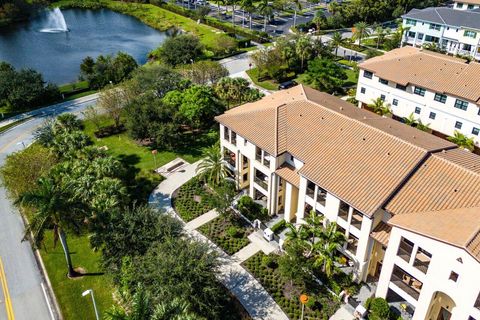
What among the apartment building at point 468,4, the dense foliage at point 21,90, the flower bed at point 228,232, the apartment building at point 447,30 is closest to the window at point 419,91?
the flower bed at point 228,232

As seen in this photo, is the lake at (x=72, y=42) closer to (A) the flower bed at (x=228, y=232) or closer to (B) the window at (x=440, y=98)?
(A) the flower bed at (x=228, y=232)

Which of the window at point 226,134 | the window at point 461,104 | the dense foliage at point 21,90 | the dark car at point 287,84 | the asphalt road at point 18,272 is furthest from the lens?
the dark car at point 287,84

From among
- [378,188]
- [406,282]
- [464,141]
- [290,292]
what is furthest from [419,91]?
[290,292]

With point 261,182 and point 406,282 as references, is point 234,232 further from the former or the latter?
point 406,282

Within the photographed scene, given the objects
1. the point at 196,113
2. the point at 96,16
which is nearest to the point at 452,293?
Result: the point at 196,113

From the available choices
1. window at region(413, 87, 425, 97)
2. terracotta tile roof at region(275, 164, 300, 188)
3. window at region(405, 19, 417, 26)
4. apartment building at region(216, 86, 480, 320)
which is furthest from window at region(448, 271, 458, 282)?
window at region(405, 19, 417, 26)

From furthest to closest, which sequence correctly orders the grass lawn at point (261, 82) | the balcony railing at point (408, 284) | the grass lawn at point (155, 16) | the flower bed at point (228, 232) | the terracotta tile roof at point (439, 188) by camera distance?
1. the grass lawn at point (155, 16)
2. the grass lawn at point (261, 82)
3. the flower bed at point (228, 232)
4. the balcony railing at point (408, 284)
5. the terracotta tile roof at point (439, 188)

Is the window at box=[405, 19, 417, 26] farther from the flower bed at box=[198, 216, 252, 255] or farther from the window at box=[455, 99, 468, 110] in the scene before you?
the flower bed at box=[198, 216, 252, 255]

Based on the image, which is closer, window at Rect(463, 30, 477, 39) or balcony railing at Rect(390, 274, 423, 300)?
balcony railing at Rect(390, 274, 423, 300)
